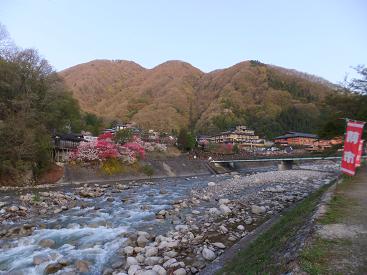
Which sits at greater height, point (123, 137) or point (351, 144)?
point (351, 144)

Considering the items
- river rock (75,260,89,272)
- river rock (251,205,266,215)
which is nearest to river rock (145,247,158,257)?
river rock (75,260,89,272)

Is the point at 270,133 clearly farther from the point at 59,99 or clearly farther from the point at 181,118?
the point at 59,99

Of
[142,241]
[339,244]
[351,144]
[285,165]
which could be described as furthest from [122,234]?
[285,165]

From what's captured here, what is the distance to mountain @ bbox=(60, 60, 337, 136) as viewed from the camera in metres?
107

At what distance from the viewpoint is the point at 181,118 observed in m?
124

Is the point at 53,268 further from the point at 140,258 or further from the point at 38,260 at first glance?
the point at 140,258

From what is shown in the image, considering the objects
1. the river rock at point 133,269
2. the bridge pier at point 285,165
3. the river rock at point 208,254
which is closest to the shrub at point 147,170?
the bridge pier at point 285,165

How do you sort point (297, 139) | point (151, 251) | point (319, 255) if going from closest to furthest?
point (319, 255) < point (151, 251) < point (297, 139)

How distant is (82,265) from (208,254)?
3.02 metres

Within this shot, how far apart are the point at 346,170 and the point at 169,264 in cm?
787

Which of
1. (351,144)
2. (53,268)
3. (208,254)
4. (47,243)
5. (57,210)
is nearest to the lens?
(53,268)

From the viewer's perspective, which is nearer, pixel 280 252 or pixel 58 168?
pixel 280 252

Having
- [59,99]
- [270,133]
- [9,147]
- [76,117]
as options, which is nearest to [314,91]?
[270,133]

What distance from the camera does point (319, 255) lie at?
16.7 ft
